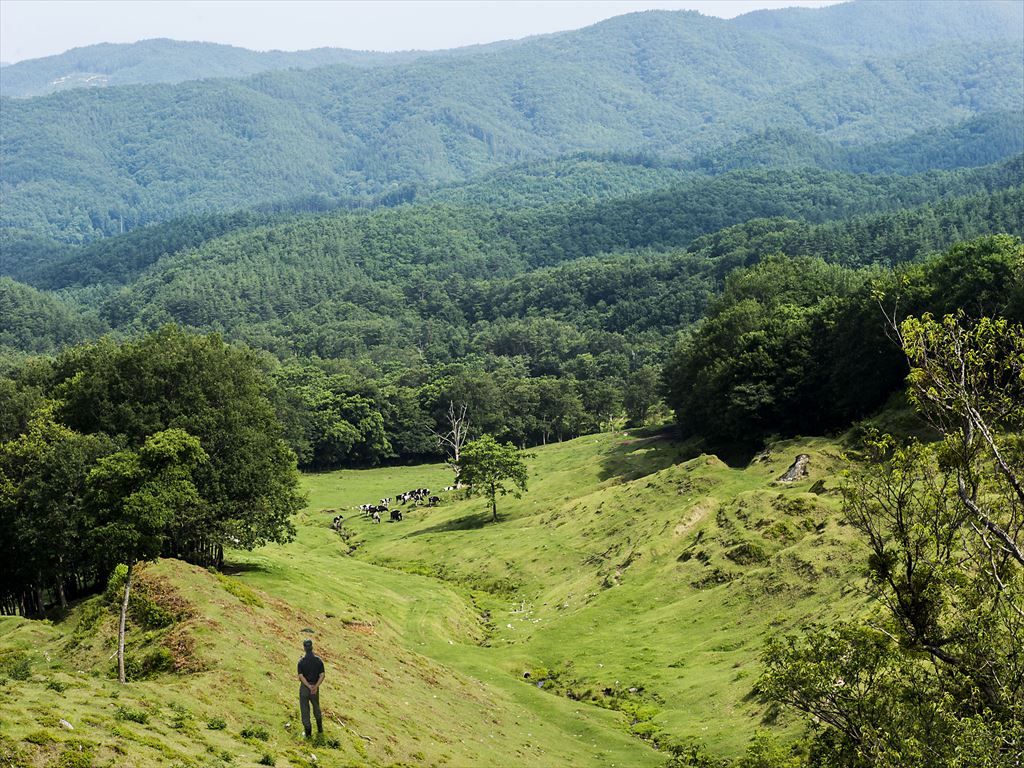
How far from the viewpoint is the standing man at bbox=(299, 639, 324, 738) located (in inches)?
1272

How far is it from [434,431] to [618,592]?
108 metres

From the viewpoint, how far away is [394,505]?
119500 mm

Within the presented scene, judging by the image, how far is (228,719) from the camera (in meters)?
34.0

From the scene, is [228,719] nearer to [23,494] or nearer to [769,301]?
[23,494]

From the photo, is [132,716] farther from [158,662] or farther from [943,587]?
[943,587]

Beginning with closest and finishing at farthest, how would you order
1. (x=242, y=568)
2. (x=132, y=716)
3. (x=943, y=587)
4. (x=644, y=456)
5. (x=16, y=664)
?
(x=943, y=587) → (x=132, y=716) → (x=16, y=664) → (x=242, y=568) → (x=644, y=456)

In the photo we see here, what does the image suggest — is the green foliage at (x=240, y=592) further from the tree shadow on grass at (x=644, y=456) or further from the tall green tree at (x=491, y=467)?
the tree shadow on grass at (x=644, y=456)

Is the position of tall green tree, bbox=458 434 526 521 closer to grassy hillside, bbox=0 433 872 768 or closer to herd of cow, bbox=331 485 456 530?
Answer: grassy hillside, bbox=0 433 872 768

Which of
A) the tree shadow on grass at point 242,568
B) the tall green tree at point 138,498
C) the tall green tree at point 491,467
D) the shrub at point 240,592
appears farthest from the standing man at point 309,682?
the tall green tree at point 491,467

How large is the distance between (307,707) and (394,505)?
280ft

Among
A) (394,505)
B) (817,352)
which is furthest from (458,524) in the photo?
(817,352)

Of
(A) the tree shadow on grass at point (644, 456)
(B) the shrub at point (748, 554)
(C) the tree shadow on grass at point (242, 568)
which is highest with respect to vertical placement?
(C) the tree shadow on grass at point (242, 568)

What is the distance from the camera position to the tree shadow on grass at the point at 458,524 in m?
98.4

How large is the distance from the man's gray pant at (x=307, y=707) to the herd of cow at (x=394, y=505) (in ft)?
245
